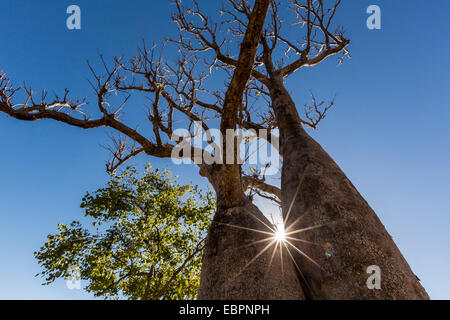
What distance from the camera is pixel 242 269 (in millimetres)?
1825

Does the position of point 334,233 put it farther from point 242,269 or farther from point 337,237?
point 242,269

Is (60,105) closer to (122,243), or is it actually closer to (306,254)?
(122,243)

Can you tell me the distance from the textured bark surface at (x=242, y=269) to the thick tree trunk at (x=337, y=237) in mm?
243

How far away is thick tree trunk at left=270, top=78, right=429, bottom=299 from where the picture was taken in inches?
59.2

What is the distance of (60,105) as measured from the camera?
4281mm

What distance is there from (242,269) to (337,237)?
85 centimetres

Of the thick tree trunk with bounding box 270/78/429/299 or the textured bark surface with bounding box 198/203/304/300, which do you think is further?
the textured bark surface with bounding box 198/203/304/300

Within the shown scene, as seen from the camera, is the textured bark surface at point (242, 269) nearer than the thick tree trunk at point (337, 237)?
No

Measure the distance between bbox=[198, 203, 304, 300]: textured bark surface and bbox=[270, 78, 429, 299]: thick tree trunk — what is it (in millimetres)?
243

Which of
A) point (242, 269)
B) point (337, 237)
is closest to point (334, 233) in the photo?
point (337, 237)

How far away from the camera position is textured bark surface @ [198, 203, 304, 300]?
5.47 feet

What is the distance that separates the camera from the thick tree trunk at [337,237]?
1.50 metres
